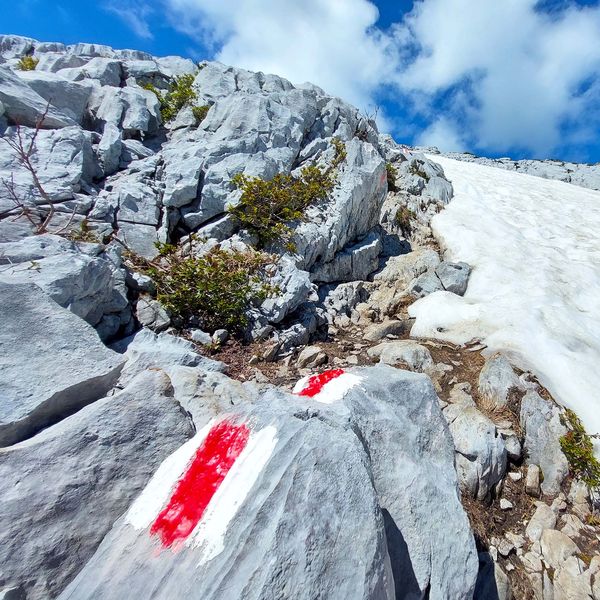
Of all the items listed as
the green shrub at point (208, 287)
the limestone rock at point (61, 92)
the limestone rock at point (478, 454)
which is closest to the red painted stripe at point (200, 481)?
the limestone rock at point (478, 454)

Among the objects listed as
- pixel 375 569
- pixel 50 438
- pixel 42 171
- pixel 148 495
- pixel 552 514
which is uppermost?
pixel 42 171

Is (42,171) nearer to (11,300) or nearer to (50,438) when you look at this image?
(11,300)

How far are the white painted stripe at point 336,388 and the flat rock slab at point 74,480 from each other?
181 cm

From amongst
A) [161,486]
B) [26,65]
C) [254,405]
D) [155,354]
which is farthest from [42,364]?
[26,65]

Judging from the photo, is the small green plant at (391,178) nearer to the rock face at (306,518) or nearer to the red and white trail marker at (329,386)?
the red and white trail marker at (329,386)

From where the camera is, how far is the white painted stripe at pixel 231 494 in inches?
117

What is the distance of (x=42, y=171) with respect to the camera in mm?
10375

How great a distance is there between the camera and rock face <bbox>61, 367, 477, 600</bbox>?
274 centimetres

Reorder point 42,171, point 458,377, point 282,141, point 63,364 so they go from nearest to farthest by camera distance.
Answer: point 63,364
point 458,377
point 42,171
point 282,141

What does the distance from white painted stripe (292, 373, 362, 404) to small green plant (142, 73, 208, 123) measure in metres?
16.2

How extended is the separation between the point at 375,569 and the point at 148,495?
2420mm

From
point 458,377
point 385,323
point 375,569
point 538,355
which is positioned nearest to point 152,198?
point 385,323

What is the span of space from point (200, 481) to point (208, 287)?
6.43m

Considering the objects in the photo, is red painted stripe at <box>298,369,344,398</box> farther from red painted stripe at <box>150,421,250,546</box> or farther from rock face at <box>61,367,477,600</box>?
red painted stripe at <box>150,421,250,546</box>
